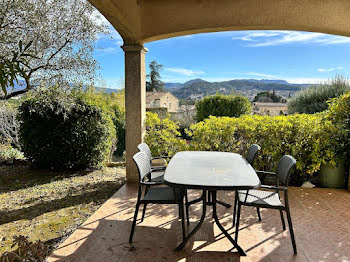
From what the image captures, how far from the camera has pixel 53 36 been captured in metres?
4.57

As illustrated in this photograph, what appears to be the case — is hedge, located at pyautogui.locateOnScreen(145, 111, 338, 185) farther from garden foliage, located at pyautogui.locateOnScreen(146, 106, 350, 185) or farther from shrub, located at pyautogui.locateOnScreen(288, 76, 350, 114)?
shrub, located at pyautogui.locateOnScreen(288, 76, 350, 114)

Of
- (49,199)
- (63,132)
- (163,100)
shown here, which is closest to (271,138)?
(49,199)

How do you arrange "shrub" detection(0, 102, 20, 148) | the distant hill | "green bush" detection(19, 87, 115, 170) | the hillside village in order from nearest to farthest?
"green bush" detection(19, 87, 115, 170), "shrub" detection(0, 102, 20, 148), the hillside village, the distant hill

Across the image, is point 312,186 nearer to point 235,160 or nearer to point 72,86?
point 235,160

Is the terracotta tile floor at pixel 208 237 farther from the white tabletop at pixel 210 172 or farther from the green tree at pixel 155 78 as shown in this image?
the green tree at pixel 155 78

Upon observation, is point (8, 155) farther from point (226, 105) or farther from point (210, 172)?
point (226, 105)

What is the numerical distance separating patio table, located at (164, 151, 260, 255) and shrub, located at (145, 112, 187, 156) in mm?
1551

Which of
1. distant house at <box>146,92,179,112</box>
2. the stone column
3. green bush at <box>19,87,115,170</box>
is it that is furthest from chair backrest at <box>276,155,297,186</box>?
distant house at <box>146,92,179,112</box>

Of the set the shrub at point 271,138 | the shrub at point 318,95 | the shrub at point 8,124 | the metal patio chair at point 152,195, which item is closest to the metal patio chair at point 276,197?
the metal patio chair at point 152,195

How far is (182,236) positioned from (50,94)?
12.4 ft

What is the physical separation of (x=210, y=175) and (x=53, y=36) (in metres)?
3.96

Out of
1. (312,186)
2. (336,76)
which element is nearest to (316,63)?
(336,76)

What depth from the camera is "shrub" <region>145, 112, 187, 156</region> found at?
190 inches

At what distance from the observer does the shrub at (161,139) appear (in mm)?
4816
